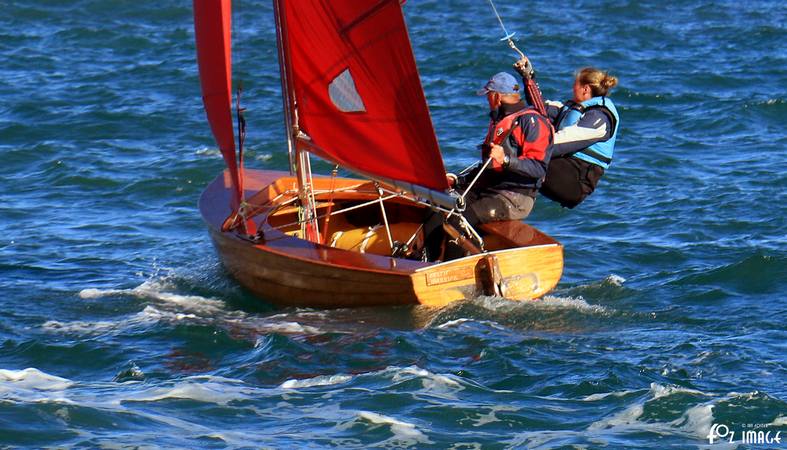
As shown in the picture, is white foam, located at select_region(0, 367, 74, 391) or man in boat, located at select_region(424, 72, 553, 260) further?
man in boat, located at select_region(424, 72, 553, 260)

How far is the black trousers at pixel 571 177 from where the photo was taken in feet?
29.6

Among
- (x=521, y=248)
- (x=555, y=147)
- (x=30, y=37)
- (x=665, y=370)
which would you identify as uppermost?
(x=30, y=37)

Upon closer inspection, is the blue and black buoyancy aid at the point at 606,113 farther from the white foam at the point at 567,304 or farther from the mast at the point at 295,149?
the mast at the point at 295,149

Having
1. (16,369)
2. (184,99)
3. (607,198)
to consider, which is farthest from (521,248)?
(184,99)

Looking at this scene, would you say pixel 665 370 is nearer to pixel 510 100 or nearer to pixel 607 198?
pixel 510 100

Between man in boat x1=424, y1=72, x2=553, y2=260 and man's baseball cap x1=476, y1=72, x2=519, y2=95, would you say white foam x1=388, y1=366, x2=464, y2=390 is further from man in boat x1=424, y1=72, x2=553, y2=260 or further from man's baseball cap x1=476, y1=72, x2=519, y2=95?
man's baseball cap x1=476, y1=72, x2=519, y2=95

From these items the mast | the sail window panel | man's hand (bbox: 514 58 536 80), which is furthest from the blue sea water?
man's hand (bbox: 514 58 536 80)

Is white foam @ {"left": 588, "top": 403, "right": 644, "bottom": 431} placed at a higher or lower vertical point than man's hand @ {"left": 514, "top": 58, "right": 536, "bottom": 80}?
lower

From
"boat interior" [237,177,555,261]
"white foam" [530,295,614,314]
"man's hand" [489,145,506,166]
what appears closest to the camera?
"white foam" [530,295,614,314]

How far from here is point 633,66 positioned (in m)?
17.0

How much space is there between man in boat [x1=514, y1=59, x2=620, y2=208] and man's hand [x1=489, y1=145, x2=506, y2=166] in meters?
0.50

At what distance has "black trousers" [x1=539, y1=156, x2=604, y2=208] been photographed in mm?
9016

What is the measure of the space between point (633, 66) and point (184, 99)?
5602mm

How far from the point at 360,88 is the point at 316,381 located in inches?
83.6
